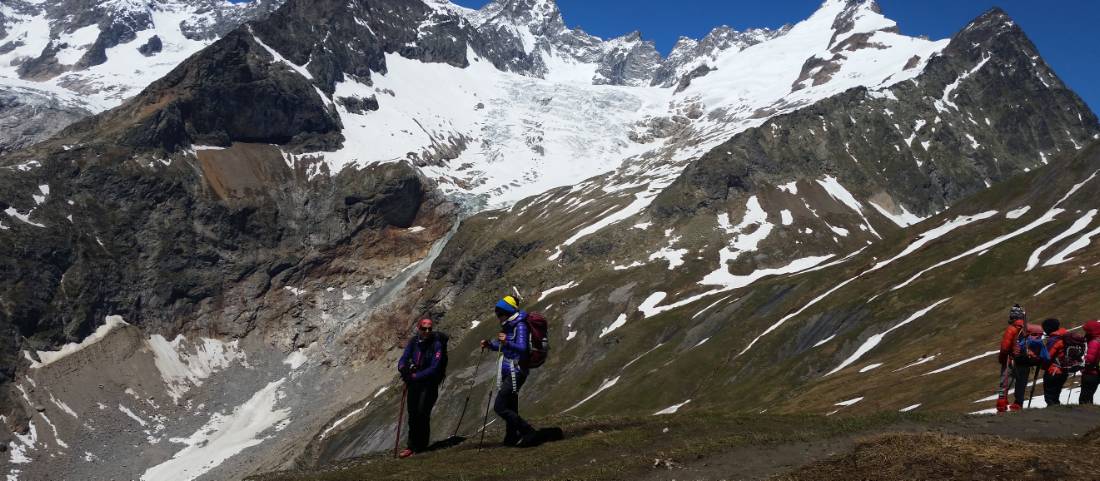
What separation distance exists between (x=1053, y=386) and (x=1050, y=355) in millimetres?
1140

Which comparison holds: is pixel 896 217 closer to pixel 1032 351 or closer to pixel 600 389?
pixel 600 389

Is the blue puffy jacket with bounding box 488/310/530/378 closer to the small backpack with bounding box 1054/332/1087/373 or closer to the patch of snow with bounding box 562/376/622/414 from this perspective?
the small backpack with bounding box 1054/332/1087/373

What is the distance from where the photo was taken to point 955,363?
50844 mm

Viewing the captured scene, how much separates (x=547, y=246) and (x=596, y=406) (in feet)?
338

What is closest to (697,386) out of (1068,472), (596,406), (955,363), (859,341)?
(596,406)

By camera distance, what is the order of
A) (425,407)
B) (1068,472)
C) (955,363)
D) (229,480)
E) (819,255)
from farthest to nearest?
(819,255)
(229,480)
(955,363)
(425,407)
(1068,472)

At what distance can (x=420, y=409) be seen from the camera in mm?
24000

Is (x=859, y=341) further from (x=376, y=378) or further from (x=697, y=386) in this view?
(x=376, y=378)

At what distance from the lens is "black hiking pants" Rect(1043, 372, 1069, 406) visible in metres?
26.1

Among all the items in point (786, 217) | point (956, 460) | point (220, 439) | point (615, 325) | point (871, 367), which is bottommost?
point (220, 439)

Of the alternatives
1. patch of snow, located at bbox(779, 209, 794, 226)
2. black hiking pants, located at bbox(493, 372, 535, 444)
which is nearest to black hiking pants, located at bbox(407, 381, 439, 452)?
black hiking pants, located at bbox(493, 372, 535, 444)

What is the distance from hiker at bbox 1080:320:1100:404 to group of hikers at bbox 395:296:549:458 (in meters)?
16.9

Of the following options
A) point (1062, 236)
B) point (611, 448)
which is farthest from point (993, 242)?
point (611, 448)

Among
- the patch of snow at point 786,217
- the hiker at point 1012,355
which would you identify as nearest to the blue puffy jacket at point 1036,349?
the hiker at point 1012,355
